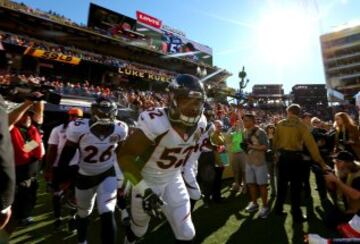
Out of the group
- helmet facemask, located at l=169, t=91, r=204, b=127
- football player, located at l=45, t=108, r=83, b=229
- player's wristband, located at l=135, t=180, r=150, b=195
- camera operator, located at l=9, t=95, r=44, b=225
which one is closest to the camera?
player's wristband, located at l=135, t=180, r=150, b=195

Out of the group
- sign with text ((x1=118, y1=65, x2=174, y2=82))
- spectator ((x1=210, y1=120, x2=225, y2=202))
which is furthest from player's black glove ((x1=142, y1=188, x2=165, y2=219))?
sign with text ((x1=118, y1=65, x2=174, y2=82))

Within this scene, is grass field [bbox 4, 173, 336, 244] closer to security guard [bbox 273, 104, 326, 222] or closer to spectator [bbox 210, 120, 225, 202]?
security guard [bbox 273, 104, 326, 222]

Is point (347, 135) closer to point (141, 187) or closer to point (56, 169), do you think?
point (141, 187)

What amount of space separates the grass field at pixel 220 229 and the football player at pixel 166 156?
190 centimetres

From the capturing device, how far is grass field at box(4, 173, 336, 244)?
16.7 feet

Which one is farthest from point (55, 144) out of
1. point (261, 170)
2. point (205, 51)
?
point (205, 51)

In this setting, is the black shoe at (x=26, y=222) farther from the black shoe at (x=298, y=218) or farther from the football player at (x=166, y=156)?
the black shoe at (x=298, y=218)

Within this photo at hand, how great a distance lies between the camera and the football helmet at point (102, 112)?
4.31 metres

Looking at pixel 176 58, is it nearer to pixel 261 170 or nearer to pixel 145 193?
pixel 261 170

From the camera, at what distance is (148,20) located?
4416 cm

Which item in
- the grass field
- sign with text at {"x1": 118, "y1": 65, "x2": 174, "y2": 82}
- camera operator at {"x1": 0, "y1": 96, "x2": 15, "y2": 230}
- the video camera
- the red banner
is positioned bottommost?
the grass field

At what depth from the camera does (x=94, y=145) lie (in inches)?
171

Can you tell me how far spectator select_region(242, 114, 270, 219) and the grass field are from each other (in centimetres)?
41

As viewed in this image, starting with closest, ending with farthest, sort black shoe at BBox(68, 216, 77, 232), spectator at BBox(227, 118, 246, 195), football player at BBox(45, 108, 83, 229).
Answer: football player at BBox(45, 108, 83, 229) → black shoe at BBox(68, 216, 77, 232) → spectator at BBox(227, 118, 246, 195)
